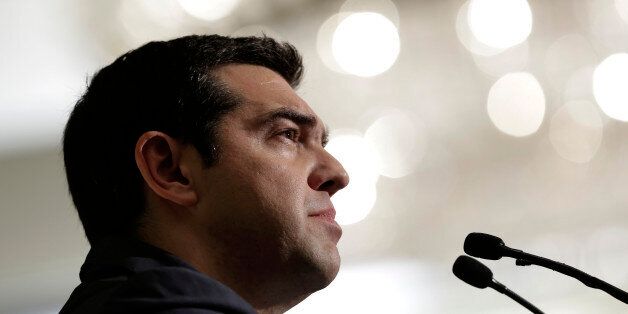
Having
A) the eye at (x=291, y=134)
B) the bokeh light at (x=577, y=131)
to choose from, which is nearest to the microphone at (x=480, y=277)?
the eye at (x=291, y=134)

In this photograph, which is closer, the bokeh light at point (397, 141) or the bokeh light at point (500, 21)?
the bokeh light at point (500, 21)

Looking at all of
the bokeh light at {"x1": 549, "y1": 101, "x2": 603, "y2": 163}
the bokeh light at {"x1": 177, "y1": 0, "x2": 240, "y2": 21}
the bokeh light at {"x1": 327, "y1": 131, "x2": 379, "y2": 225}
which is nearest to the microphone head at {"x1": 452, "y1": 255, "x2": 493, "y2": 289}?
the bokeh light at {"x1": 177, "y1": 0, "x2": 240, "y2": 21}

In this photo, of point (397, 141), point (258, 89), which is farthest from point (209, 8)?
point (258, 89)

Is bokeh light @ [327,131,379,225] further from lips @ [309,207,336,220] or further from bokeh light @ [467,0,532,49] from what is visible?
lips @ [309,207,336,220]

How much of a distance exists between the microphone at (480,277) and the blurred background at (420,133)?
1.49 m

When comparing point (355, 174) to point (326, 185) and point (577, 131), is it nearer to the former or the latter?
point (577, 131)

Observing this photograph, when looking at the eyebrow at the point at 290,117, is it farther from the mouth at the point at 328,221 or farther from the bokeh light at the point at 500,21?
A: the bokeh light at the point at 500,21

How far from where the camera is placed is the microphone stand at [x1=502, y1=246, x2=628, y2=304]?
0.88m

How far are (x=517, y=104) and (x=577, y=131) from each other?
0.30m

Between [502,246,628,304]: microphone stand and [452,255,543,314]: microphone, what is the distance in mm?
37

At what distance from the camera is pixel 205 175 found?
37.9 inches

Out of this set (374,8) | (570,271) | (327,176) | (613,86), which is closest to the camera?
(570,271)

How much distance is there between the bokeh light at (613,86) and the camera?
2.89m

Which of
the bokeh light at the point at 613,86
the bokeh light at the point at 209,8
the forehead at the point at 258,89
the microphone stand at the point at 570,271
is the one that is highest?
the bokeh light at the point at 613,86
